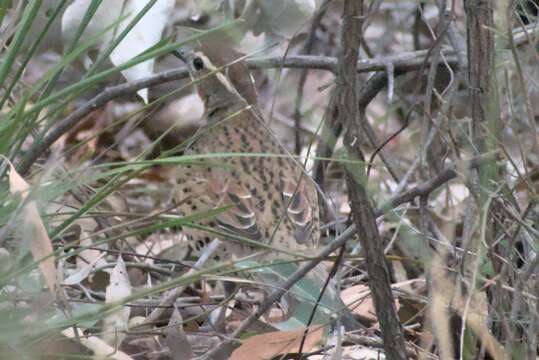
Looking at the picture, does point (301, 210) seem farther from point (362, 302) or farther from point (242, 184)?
point (362, 302)

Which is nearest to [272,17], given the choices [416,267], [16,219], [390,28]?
[416,267]

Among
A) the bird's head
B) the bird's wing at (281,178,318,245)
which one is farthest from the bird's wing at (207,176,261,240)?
the bird's head

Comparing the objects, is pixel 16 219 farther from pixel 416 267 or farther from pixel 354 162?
pixel 416 267

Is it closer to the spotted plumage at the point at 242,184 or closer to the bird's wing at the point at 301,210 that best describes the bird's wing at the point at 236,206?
the spotted plumage at the point at 242,184

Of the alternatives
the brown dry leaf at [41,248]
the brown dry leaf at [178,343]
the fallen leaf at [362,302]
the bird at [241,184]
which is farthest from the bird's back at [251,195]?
the brown dry leaf at [41,248]

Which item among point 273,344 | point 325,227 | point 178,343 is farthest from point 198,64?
point 273,344

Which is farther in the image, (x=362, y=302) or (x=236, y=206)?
(x=236, y=206)

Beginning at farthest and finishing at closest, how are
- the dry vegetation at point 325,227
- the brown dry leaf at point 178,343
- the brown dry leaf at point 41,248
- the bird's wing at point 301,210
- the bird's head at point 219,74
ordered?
the bird's head at point 219,74
the bird's wing at point 301,210
the brown dry leaf at point 178,343
the dry vegetation at point 325,227
the brown dry leaf at point 41,248
